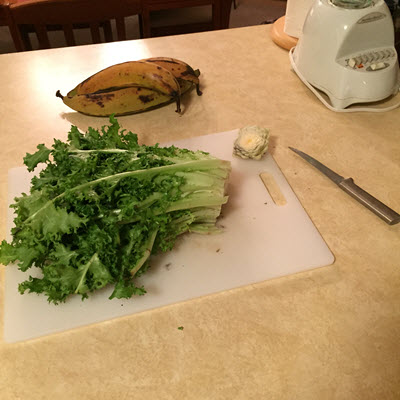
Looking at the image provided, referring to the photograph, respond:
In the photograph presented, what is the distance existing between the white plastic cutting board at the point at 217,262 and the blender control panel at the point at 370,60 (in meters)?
0.49

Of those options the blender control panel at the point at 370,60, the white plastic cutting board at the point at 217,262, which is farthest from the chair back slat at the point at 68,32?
the blender control panel at the point at 370,60

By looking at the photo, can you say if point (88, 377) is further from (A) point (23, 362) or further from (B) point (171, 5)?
(B) point (171, 5)

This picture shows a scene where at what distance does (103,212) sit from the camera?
84 cm

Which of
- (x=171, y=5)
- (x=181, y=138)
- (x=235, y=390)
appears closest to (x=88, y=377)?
(x=235, y=390)

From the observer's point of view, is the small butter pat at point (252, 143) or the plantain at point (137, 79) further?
the plantain at point (137, 79)

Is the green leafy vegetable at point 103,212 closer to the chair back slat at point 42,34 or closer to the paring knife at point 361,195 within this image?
the paring knife at point 361,195

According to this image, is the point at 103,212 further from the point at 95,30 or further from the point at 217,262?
the point at 95,30

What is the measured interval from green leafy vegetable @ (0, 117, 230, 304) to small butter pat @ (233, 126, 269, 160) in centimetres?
21

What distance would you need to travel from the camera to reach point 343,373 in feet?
2.62

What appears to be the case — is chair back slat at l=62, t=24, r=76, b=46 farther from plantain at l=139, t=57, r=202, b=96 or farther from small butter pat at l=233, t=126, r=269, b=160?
small butter pat at l=233, t=126, r=269, b=160

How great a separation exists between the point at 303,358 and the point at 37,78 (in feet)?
4.57

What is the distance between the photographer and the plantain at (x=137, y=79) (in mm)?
1305

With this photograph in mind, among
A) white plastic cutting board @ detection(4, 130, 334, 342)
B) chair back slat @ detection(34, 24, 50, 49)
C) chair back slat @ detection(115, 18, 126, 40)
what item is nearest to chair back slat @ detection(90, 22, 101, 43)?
chair back slat @ detection(115, 18, 126, 40)

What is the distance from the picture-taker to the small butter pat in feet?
3.85
